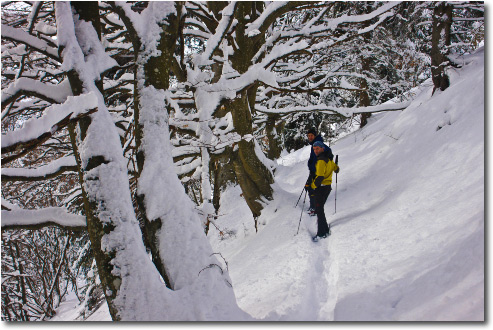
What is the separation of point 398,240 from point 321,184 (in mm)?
1896

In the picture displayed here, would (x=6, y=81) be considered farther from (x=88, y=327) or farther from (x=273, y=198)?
(x=273, y=198)

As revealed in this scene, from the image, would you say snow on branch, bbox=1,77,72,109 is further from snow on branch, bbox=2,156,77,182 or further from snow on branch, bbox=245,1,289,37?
snow on branch, bbox=245,1,289,37

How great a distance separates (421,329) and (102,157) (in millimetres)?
3183

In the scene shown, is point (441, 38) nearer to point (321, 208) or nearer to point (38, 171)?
point (321, 208)

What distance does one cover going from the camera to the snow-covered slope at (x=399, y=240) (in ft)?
8.98

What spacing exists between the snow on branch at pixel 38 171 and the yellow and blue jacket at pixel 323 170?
4.02 m

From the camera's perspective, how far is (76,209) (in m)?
5.34

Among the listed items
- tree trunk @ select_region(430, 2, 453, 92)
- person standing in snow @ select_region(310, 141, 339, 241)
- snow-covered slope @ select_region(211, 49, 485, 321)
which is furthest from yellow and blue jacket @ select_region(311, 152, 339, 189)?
tree trunk @ select_region(430, 2, 453, 92)

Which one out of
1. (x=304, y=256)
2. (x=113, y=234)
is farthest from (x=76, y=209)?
(x=304, y=256)

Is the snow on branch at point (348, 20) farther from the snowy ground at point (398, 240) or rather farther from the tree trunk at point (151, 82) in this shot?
the tree trunk at point (151, 82)

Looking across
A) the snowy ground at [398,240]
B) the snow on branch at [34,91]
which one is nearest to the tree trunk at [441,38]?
the snowy ground at [398,240]

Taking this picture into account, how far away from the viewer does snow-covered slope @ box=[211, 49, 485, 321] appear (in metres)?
2.74

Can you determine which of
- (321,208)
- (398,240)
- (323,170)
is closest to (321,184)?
(323,170)

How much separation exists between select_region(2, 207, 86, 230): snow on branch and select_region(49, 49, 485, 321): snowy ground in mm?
2215
